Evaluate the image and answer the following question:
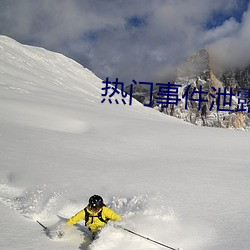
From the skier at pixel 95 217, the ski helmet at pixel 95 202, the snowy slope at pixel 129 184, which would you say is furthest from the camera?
the skier at pixel 95 217

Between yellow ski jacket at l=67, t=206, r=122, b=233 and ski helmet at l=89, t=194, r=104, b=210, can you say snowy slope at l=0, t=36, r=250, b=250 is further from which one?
ski helmet at l=89, t=194, r=104, b=210

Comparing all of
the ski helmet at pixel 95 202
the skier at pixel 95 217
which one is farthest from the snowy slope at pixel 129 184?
the ski helmet at pixel 95 202

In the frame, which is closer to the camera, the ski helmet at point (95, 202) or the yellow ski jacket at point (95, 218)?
the ski helmet at point (95, 202)

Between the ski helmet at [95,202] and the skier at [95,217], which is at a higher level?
the ski helmet at [95,202]

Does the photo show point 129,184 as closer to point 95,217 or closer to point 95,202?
point 95,217

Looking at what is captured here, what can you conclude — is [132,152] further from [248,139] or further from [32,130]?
[248,139]

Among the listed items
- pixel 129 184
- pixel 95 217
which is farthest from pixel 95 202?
pixel 129 184

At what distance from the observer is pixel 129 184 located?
7445 millimetres

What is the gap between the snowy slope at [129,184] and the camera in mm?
5043

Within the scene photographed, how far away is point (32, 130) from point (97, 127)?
148 inches

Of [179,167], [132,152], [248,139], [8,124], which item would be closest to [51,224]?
[179,167]

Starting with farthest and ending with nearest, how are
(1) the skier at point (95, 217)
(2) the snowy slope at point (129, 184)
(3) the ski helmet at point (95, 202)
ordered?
(1) the skier at point (95, 217) < (3) the ski helmet at point (95, 202) < (2) the snowy slope at point (129, 184)

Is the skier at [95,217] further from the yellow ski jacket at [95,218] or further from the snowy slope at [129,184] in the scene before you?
the snowy slope at [129,184]

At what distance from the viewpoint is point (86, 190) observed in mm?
7035
